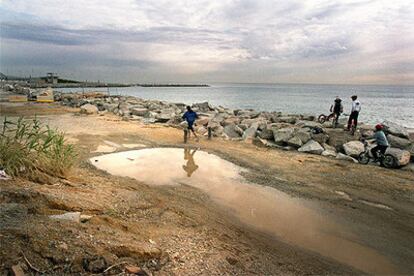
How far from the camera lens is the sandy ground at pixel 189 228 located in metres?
→ 3.48

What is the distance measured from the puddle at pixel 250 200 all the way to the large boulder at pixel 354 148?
5.08 meters

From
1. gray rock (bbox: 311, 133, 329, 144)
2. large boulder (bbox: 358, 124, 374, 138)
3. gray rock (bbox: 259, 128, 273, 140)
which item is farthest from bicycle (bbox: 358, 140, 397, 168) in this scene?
gray rock (bbox: 259, 128, 273, 140)

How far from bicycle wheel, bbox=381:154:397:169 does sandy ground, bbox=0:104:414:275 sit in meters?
1.49

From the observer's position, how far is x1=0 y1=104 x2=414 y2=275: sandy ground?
348 cm

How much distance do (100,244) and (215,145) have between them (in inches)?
380

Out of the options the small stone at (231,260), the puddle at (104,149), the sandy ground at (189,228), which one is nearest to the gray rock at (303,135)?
the sandy ground at (189,228)

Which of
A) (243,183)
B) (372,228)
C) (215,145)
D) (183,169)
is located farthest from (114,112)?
(372,228)

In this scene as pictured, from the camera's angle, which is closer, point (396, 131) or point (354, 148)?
point (354, 148)

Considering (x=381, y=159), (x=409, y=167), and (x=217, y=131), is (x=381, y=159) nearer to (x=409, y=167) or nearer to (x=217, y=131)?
(x=409, y=167)

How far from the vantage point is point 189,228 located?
16.9 ft

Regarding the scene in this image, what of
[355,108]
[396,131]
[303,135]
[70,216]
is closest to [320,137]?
[303,135]

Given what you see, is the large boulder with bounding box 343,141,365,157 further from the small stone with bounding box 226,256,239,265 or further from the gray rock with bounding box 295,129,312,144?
the small stone with bounding box 226,256,239,265

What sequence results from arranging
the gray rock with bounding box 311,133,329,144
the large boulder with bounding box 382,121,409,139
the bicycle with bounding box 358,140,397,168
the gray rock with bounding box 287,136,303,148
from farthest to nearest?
the large boulder with bounding box 382,121,409,139 < the gray rock with bounding box 311,133,329,144 < the gray rock with bounding box 287,136,303,148 < the bicycle with bounding box 358,140,397,168

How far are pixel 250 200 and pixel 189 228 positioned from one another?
7.84ft
